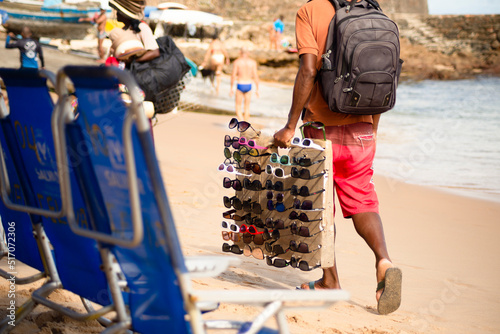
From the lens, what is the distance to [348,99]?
3322mm

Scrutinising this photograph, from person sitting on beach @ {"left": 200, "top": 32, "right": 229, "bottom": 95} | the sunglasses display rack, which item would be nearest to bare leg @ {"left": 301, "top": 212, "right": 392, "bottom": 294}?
the sunglasses display rack

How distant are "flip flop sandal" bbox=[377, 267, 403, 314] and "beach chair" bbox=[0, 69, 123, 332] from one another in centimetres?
178

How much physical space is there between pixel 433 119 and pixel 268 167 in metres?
16.4

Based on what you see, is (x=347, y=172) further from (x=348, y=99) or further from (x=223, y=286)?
(x=223, y=286)

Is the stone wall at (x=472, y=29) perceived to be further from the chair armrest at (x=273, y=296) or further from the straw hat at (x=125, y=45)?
the chair armrest at (x=273, y=296)

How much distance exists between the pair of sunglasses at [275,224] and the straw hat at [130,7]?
2265 mm

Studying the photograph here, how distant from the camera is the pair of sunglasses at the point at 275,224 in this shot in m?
3.59

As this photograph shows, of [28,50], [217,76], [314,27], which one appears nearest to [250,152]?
[314,27]

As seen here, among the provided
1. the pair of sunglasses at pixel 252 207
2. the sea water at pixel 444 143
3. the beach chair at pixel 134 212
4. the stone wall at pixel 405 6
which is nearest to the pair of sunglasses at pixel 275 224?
the pair of sunglasses at pixel 252 207

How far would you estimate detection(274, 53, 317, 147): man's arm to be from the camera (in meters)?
3.39

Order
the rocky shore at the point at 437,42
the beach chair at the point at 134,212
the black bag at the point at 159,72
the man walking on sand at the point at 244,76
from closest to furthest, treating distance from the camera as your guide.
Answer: the beach chair at the point at 134,212
the black bag at the point at 159,72
the man walking on sand at the point at 244,76
the rocky shore at the point at 437,42

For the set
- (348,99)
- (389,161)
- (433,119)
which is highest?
(348,99)

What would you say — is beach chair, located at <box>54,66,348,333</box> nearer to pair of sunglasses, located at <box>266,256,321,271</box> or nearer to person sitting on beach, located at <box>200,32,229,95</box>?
pair of sunglasses, located at <box>266,256,321,271</box>

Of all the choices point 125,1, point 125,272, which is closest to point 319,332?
point 125,272
